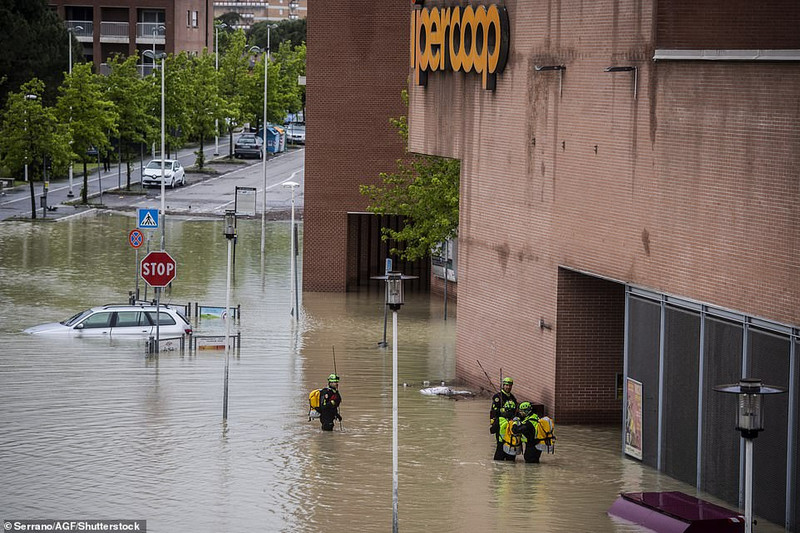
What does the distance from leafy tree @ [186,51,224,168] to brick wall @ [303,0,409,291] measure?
125ft

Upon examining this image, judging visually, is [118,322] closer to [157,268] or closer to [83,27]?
[157,268]

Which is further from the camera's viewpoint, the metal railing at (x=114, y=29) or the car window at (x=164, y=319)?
the metal railing at (x=114, y=29)

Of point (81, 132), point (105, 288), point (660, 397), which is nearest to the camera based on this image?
point (660, 397)

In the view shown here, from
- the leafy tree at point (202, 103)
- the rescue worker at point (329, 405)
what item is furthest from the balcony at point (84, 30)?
the rescue worker at point (329, 405)

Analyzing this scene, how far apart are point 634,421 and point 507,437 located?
7.71ft

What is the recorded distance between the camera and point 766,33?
23359 millimetres

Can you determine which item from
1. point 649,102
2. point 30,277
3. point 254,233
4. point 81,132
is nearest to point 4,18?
point 81,132

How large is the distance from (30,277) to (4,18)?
122ft

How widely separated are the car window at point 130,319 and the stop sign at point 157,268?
4474mm

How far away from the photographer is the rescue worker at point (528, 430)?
24453 mm

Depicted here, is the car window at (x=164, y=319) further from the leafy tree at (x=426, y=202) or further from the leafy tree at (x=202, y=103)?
the leafy tree at (x=202, y=103)

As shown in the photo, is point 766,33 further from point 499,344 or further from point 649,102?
point 499,344

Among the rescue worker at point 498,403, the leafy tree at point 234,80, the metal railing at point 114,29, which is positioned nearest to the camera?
the rescue worker at point 498,403

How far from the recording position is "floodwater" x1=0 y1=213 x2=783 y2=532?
21.5m
